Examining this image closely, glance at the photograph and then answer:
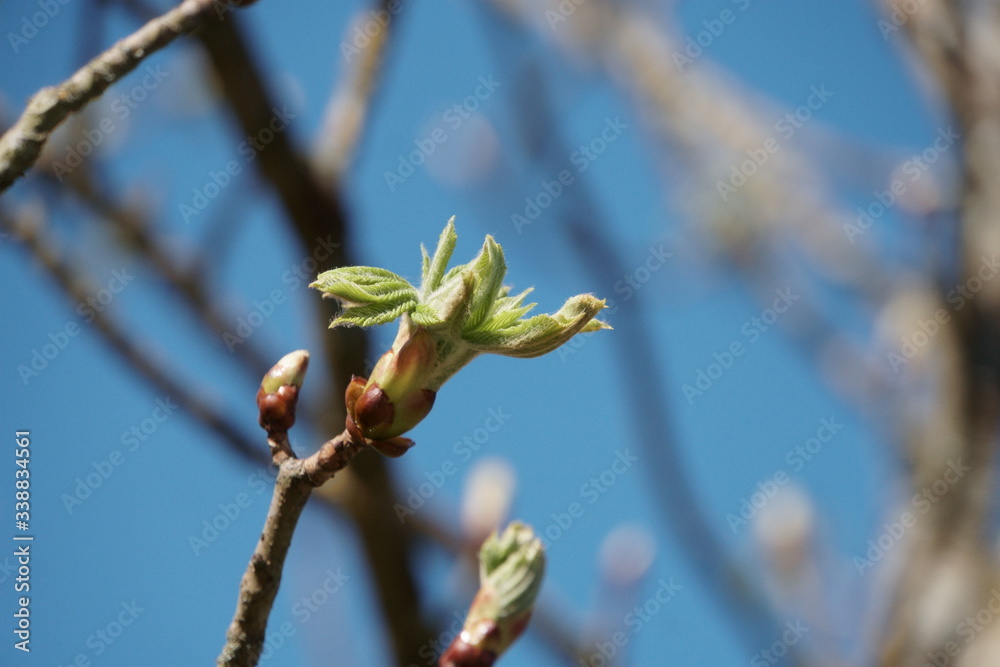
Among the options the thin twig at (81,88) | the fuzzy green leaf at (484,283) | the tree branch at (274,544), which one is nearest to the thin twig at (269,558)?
the tree branch at (274,544)

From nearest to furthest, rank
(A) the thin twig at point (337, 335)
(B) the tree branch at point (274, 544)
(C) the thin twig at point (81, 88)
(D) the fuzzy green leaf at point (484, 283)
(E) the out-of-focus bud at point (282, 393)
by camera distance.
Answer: (C) the thin twig at point (81, 88) → (B) the tree branch at point (274, 544) → (D) the fuzzy green leaf at point (484, 283) → (E) the out-of-focus bud at point (282, 393) → (A) the thin twig at point (337, 335)

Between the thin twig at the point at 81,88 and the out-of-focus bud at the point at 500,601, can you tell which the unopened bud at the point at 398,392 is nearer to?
the out-of-focus bud at the point at 500,601

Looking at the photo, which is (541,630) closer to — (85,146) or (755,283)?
(85,146)

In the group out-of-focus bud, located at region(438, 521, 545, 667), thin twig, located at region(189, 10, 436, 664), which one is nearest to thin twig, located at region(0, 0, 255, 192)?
out-of-focus bud, located at region(438, 521, 545, 667)

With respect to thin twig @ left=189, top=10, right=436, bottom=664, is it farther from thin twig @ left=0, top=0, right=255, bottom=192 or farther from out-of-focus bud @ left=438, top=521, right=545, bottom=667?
thin twig @ left=0, top=0, right=255, bottom=192

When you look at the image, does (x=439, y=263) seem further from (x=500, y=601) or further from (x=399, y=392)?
(x=500, y=601)

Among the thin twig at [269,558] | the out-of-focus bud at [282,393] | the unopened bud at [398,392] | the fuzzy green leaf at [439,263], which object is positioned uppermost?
the fuzzy green leaf at [439,263]
